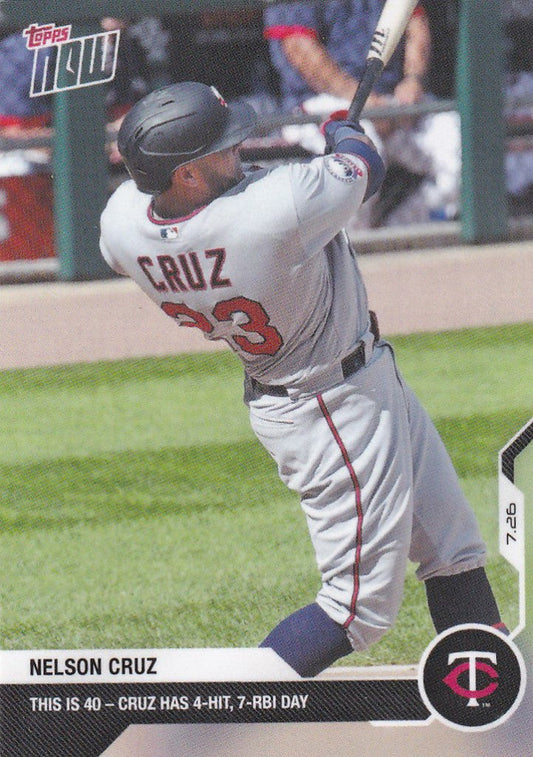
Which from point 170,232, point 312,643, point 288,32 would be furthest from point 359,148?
point 288,32

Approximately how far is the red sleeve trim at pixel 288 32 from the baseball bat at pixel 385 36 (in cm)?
69

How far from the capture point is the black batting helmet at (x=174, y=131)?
2967 mm

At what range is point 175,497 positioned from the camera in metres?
4.86

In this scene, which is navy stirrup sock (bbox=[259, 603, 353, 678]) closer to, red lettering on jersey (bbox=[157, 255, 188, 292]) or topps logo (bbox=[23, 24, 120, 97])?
red lettering on jersey (bbox=[157, 255, 188, 292])

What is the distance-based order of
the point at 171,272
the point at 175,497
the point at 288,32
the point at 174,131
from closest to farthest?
the point at 174,131 → the point at 171,272 → the point at 288,32 → the point at 175,497

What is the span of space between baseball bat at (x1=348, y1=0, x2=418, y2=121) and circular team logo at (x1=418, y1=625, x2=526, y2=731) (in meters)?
1.22

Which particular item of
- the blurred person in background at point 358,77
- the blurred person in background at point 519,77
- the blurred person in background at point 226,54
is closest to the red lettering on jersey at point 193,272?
the blurred person in background at point 358,77

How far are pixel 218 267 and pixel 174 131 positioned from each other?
283 millimetres

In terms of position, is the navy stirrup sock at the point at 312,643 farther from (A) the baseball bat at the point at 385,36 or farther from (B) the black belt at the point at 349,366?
(A) the baseball bat at the point at 385,36

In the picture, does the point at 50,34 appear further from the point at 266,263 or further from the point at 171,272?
the point at 266,263

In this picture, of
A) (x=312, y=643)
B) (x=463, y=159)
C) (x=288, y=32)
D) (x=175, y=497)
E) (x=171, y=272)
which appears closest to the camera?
(x=171, y=272)

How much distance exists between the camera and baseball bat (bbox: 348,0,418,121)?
11.5 ft

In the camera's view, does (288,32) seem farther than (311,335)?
Yes

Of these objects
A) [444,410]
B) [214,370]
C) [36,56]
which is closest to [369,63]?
[36,56]
